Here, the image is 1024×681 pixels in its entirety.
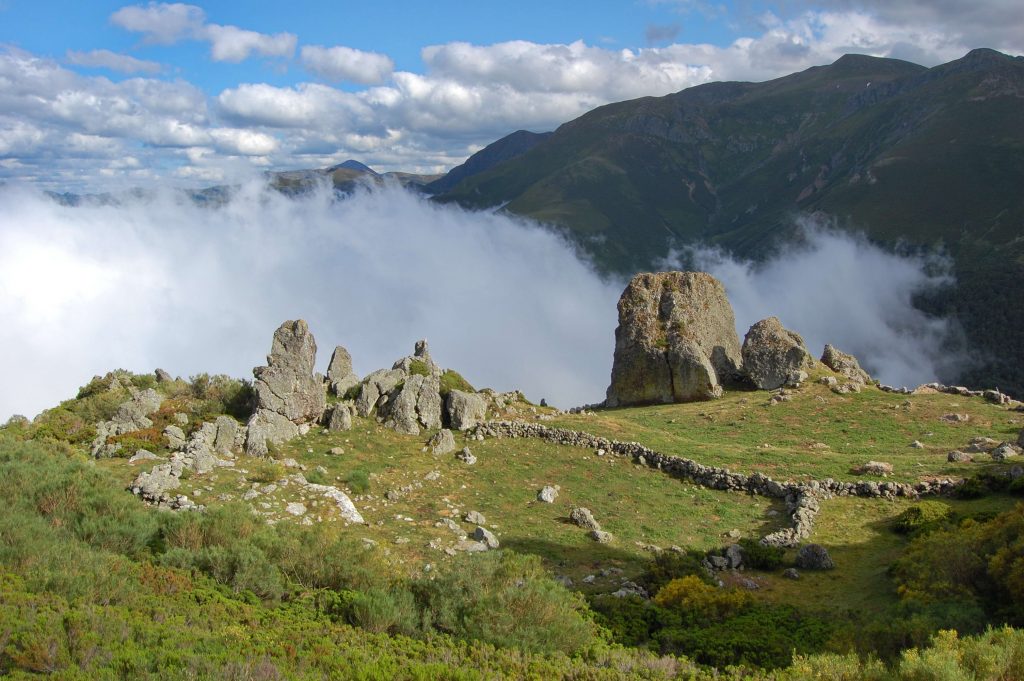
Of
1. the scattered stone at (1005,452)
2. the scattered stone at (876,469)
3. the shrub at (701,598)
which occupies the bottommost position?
the shrub at (701,598)

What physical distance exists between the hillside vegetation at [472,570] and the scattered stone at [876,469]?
46 cm

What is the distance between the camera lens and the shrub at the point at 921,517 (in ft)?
70.7

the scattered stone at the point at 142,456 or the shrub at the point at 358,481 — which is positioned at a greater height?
the scattered stone at the point at 142,456

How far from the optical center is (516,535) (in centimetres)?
2188

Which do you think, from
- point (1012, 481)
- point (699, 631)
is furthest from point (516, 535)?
point (1012, 481)

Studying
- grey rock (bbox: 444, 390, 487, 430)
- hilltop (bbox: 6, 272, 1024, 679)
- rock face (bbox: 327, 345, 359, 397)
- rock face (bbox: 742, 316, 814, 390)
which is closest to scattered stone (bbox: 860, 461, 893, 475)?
hilltop (bbox: 6, 272, 1024, 679)

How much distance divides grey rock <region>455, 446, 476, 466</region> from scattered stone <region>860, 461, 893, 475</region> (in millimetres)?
15373

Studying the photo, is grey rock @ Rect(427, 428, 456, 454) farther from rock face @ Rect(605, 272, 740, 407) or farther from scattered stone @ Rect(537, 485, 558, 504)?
rock face @ Rect(605, 272, 740, 407)

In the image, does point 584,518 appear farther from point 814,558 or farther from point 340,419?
point 340,419

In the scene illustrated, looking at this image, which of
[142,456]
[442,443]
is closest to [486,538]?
[442,443]

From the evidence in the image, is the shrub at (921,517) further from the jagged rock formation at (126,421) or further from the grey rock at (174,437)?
the jagged rock formation at (126,421)

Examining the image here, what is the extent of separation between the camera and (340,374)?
113 feet

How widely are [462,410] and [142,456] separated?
13006 mm

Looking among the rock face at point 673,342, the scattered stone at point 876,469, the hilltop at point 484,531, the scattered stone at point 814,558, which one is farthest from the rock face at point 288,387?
the rock face at point 673,342
